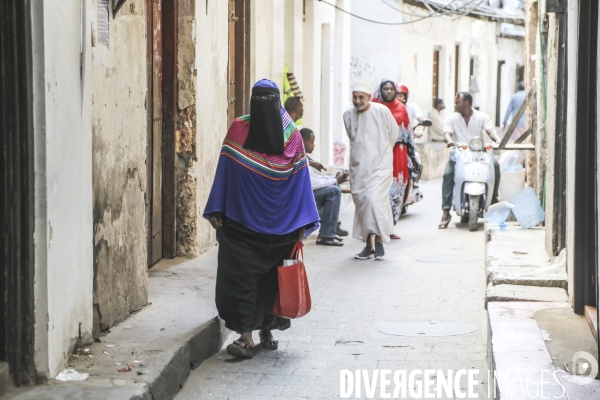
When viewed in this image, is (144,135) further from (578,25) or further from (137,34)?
(578,25)

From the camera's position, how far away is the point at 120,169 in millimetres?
6090

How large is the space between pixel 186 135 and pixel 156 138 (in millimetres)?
414

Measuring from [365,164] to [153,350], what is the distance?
4686 millimetres


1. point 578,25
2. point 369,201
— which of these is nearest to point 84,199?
point 578,25

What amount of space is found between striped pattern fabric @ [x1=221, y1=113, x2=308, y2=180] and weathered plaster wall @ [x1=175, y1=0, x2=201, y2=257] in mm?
2640

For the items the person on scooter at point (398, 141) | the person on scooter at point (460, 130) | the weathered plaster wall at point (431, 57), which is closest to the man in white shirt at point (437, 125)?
the weathered plaster wall at point (431, 57)

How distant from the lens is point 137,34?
643 centimetres

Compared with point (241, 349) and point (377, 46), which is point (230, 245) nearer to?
point (241, 349)

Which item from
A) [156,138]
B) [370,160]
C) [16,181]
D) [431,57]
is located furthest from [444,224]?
[431,57]

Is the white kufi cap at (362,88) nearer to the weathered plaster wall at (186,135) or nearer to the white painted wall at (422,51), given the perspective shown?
the weathered plaster wall at (186,135)

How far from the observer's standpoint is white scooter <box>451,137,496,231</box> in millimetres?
12023

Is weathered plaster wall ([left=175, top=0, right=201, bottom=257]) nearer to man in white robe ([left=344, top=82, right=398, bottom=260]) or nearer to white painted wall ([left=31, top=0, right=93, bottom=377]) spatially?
man in white robe ([left=344, top=82, right=398, bottom=260])

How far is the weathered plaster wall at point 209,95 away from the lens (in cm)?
890

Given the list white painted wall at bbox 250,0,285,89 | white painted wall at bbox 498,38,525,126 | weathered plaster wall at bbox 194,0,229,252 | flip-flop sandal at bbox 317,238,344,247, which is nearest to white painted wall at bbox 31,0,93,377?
weathered plaster wall at bbox 194,0,229,252
